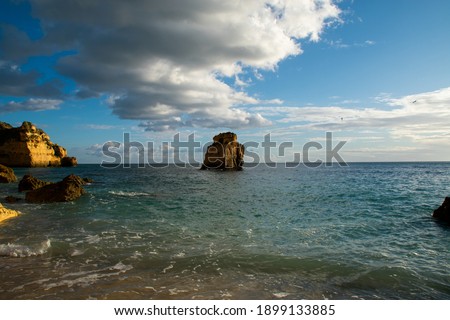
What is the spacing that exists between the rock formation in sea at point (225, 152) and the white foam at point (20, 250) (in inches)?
2954

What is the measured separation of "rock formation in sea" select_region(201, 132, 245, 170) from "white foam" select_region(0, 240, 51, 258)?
75.0 meters

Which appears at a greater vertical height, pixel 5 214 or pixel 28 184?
pixel 28 184

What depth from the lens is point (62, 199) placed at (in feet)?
69.9

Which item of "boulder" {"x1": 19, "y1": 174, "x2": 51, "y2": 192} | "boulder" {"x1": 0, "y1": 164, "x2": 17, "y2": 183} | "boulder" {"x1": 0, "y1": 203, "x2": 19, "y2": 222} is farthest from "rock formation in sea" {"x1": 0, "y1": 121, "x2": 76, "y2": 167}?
"boulder" {"x1": 0, "y1": 203, "x2": 19, "y2": 222}

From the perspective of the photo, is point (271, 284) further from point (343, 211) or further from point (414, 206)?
point (414, 206)

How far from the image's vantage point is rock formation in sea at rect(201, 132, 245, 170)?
85062 millimetres

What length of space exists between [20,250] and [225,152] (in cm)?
7664

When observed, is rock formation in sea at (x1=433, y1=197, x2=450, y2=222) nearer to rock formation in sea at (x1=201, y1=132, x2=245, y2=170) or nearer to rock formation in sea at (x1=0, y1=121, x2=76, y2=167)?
rock formation in sea at (x1=201, y1=132, x2=245, y2=170)

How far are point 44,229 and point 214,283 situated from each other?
391 inches

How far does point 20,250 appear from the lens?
9.42m

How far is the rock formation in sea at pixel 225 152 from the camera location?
85.1 metres

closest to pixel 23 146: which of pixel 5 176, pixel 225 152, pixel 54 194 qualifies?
pixel 5 176

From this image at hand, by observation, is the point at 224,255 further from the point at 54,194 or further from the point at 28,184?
the point at 28,184

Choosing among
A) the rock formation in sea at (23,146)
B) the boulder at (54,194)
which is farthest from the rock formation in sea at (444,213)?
the rock formation in sea at (23,146)
